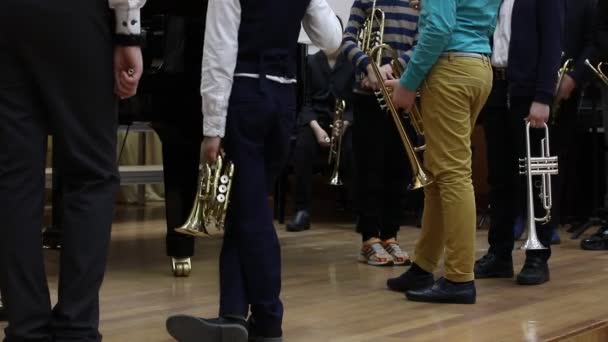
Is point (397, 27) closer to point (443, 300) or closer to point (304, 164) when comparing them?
point (443, 300)

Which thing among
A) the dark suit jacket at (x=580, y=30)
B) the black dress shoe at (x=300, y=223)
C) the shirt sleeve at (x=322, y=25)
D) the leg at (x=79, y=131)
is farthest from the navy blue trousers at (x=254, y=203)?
the black dress shoe at (x=300, y=223)

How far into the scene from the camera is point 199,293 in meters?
3.83

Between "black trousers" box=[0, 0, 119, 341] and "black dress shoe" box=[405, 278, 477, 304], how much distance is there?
1.60 metres

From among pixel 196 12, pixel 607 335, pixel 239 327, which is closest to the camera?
pixel 239 327

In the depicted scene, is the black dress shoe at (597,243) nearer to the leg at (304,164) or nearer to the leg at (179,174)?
the leg at (304,164)

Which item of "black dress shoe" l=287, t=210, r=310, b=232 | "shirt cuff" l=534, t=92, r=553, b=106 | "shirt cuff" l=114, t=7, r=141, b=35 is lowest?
"black dress shoe" l=287, t=210, r=310, b=232

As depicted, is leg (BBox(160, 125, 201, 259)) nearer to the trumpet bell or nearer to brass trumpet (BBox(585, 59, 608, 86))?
brass trumpet (BBox(585, 59, 608, 86))

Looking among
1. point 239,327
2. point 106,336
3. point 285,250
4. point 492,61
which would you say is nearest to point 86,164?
point 239,327

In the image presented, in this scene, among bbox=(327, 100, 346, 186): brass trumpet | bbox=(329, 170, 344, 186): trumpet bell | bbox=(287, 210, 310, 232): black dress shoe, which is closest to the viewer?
bbox=(287, 210, 310, 232): black dress shoe

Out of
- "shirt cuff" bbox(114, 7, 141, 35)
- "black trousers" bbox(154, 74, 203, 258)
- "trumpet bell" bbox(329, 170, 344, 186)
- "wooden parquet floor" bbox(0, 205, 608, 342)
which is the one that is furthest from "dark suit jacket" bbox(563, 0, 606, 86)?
"shirt cuff" bbox(114, 7, 141, 35)

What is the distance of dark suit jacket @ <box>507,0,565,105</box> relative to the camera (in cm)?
397

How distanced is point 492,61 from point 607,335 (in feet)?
4.27

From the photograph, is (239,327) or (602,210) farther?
(602,210)

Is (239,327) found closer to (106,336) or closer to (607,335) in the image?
(106,336)
